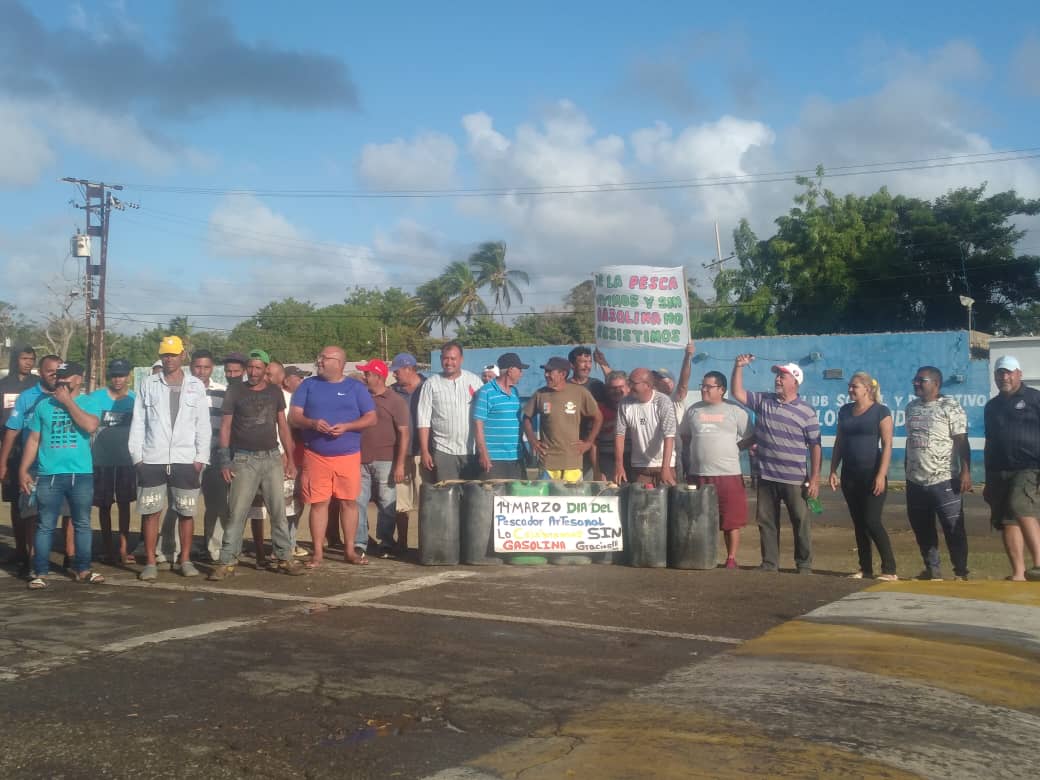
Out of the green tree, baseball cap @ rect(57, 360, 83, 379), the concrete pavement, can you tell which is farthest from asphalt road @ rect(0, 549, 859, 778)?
the green tree

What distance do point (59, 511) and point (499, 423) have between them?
13.1ft

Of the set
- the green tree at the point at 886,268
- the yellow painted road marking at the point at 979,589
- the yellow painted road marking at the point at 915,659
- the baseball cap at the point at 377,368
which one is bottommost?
the yellow painted road marking at the point at 915,659

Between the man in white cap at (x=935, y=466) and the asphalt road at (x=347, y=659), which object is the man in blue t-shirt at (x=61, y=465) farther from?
the man in white cap at (x=935, y=466)

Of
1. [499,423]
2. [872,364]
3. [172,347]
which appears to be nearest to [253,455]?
[172,347]

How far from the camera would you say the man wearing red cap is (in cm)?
1012

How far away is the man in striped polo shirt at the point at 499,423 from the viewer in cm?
1013

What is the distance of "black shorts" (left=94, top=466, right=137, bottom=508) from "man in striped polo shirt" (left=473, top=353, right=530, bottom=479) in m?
3.20

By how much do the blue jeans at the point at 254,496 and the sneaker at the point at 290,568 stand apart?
52 millimetres

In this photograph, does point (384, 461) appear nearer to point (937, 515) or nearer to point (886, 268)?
point (937, 515)

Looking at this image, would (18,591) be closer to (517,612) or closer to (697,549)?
(517,612)

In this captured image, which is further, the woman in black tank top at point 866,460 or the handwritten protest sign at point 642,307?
the handwritten protest sign at point 642,307

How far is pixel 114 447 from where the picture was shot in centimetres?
952

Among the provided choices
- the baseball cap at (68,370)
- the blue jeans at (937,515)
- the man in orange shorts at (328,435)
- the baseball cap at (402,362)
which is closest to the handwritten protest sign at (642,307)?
the baseball cap at (402,362)

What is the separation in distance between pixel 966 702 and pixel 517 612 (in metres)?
3.14
